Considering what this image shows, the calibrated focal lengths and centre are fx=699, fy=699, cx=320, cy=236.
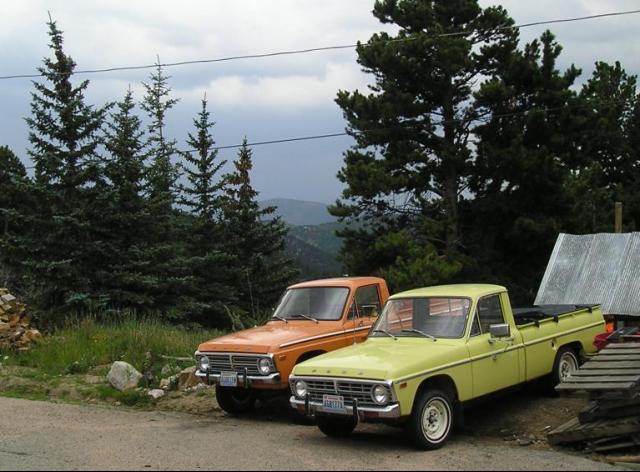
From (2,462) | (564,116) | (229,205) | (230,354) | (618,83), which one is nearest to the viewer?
(2,462)

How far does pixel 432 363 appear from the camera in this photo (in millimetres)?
7863

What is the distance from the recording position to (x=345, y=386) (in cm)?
776

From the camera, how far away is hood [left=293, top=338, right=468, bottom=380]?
7.59 meters

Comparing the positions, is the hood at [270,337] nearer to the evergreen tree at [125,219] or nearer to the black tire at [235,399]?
the black tire at [235,399]

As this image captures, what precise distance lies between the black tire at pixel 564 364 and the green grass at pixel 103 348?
6.96 metres

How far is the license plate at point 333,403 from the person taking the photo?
7707mm

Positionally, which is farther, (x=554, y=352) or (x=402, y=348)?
(x=554, y=352)

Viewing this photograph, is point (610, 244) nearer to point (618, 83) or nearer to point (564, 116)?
point (564, 116)

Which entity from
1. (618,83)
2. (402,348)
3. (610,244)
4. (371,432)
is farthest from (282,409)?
(618,83)

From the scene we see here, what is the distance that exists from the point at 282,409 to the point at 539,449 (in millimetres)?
4133

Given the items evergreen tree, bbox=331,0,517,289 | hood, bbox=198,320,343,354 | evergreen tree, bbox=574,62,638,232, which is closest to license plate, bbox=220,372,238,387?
hood, bbox=198,320,343,354

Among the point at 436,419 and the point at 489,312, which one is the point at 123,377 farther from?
the point at 489,312

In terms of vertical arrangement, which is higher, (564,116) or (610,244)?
(564,116)

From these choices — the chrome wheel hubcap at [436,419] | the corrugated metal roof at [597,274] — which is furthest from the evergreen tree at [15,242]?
the chrome wheel hubcap at [436,419]
